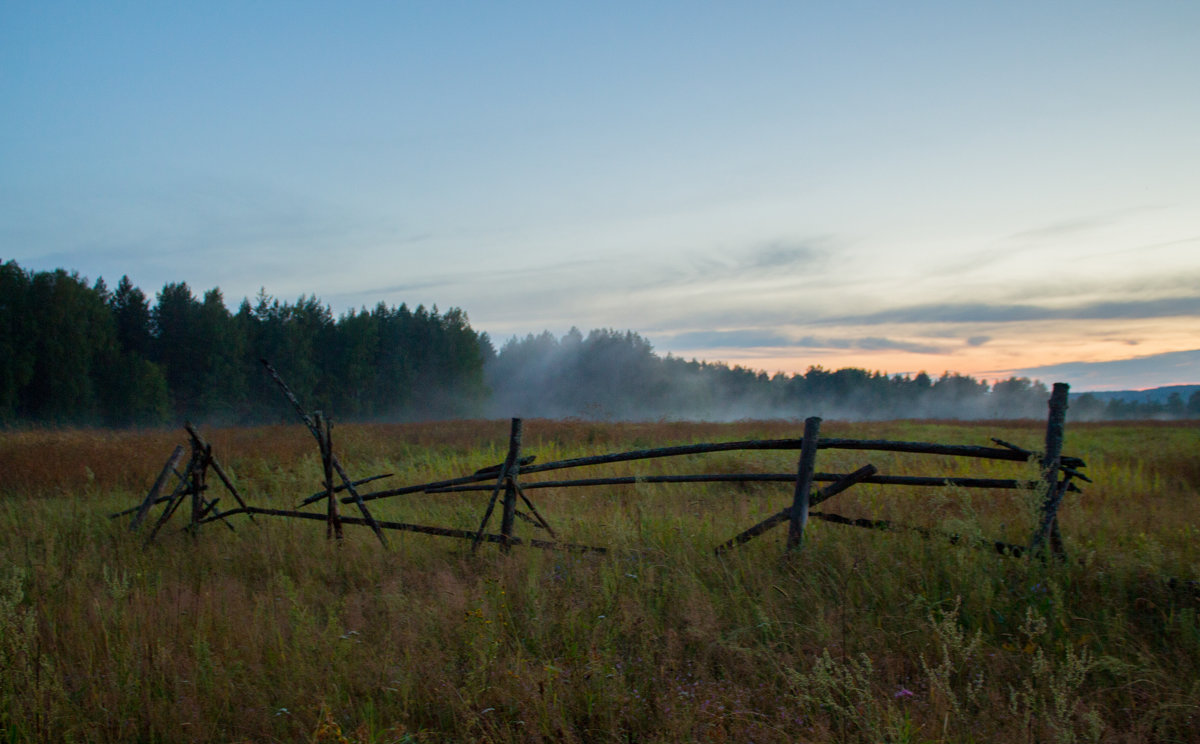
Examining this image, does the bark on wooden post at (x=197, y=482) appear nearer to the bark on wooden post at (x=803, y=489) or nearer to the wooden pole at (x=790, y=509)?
the wooden pole at (x=790, y=509)

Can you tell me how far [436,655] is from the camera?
132 inches

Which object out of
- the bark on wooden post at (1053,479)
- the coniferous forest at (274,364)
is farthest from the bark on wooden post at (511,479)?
the coniferous forest at (274,364)

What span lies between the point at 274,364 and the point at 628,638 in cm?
5913

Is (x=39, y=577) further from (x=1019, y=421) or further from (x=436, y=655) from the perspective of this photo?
(x=1019, y=421)

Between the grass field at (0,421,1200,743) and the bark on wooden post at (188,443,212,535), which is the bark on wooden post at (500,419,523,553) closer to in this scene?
the grass field at (0,421,1200,743)

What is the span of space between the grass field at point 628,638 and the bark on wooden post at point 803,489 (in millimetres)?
143

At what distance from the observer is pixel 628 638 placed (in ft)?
11.6

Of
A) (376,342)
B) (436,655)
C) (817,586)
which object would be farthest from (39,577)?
(376,342)

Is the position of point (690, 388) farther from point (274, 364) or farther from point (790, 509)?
point (790, 509)

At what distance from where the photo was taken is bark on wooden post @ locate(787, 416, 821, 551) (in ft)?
14.8

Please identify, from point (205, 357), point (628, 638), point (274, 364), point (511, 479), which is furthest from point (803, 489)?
point (274, 364)

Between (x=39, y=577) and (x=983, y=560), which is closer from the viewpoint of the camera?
(x=983, y=560)

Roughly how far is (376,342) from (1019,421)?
181 feet

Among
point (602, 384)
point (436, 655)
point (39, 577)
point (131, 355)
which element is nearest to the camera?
point (436, 655)
